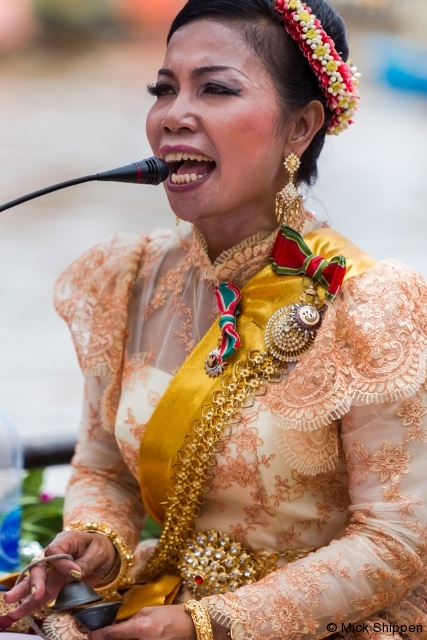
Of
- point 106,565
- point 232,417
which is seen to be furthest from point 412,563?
point 106,565

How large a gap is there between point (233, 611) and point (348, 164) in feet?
21.6

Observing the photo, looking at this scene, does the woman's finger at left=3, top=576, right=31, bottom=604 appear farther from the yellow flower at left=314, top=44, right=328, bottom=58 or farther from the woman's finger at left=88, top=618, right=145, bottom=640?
the yellow flower at left=314, top=44, right=328, bottom=58

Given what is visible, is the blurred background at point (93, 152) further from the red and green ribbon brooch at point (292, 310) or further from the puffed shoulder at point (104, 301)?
the puffed shoulder at point (104, 301)

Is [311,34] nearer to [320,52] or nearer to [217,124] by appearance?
[320,52]

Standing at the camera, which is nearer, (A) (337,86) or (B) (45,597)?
(B) (45,597)

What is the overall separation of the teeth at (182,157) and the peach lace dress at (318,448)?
18 centimetres

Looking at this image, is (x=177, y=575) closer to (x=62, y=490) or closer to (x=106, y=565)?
(x=106, y=565)

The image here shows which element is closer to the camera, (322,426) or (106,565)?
(322,426)

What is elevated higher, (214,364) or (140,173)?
(140,173)

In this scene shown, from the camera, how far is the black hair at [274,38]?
5.45 ft

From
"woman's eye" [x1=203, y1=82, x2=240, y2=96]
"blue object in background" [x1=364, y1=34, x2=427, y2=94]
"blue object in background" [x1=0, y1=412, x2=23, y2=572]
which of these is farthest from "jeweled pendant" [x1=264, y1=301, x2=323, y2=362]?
"blue object in background" [x1=364, y1=34, x2=427, y2=94]

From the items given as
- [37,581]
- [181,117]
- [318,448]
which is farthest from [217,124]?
[37,581]

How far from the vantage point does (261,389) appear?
1.66 meters

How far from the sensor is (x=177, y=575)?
1.74 metres
